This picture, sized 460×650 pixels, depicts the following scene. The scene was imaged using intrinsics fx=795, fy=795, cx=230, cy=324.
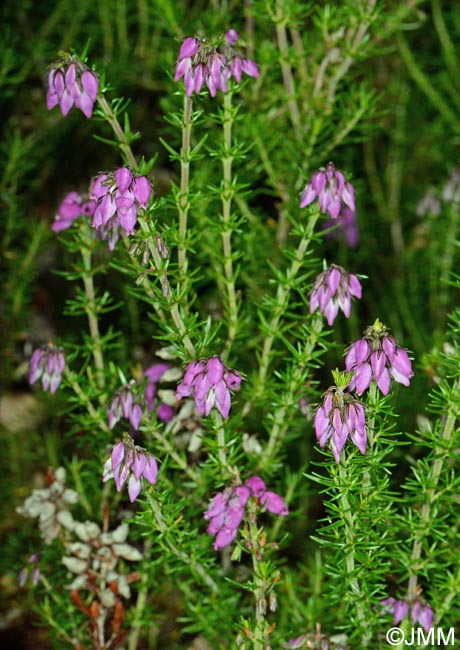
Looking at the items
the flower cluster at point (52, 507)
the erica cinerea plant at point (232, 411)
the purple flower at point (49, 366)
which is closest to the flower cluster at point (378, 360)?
the erica cinerea plant at point (232, 411)

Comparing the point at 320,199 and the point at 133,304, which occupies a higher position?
the point at 320,199

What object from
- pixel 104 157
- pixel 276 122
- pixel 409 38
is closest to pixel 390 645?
pixel 276 122

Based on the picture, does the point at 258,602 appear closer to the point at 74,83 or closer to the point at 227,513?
the point at 227,513

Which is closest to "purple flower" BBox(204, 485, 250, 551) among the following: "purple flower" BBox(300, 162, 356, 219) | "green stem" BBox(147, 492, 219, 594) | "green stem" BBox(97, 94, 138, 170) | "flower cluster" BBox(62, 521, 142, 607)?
"green stem" BBox(147, 492, 219, 594)

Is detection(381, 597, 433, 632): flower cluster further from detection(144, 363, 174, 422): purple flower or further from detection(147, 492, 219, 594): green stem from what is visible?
detection(144, 363, 174, 422): purple flower

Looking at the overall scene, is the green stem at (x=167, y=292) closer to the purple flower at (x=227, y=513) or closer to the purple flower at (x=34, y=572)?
the purple flower at (x=227, y=513)

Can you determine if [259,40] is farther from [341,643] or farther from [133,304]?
[341,643]
